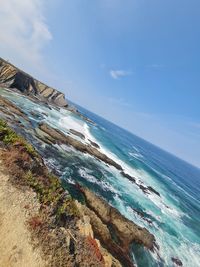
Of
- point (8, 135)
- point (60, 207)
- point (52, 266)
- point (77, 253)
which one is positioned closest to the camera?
point (52, 266)

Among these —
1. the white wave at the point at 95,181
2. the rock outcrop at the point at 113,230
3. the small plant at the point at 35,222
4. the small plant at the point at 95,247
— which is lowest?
the white wave at the point at 95,181

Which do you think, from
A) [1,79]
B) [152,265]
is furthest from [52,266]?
[1,79]

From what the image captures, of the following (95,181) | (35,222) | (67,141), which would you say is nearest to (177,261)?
(95,181)

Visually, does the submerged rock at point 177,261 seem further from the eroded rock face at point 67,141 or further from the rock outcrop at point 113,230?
the eroded rock face at point 67,141

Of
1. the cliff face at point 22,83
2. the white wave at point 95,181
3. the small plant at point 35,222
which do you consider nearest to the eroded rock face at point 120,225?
the white wave at point 95,181

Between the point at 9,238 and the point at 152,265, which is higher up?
the point at 9,238

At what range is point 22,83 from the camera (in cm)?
8694

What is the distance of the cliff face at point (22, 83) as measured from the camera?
74.2 metres

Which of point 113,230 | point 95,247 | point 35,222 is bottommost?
point 113,230

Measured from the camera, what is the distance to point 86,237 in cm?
1457

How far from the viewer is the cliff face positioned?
74.2m

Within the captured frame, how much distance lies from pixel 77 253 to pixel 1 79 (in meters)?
72.1

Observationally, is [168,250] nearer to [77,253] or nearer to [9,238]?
[77,253]

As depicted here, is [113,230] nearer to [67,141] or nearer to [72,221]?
[72,221]
